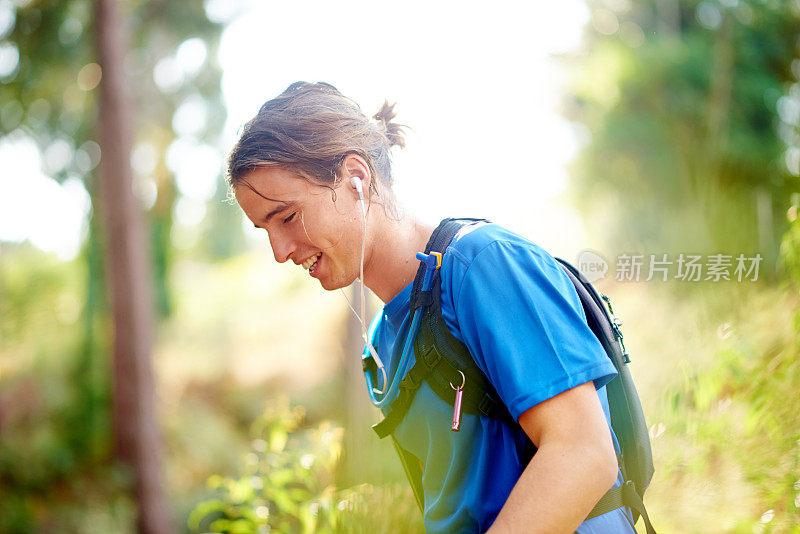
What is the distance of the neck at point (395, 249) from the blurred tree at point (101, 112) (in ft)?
24.6

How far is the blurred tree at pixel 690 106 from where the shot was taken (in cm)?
893

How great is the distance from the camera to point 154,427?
27.4ft

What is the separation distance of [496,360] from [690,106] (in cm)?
980

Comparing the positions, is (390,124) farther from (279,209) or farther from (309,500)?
(309,500)

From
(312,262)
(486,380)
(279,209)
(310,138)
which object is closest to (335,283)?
(312,262)

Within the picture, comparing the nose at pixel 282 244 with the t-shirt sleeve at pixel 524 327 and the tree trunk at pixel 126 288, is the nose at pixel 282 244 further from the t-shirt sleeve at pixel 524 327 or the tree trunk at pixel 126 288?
the tree trunk at pixel 126 288

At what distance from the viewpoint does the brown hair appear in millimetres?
1170

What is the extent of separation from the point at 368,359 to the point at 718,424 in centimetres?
189

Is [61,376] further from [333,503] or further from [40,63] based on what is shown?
[333,503]

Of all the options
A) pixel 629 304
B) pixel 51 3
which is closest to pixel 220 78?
pixel 51 3

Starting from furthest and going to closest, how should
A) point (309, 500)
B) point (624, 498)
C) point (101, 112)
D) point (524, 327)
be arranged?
point (101, 112) → point (309, 500) → point (624, 498) → point (524, 327)

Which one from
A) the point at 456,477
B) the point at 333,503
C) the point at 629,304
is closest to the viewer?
the point at 456,477

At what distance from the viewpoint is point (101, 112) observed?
7879mm

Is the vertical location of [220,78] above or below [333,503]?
above
